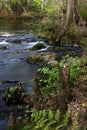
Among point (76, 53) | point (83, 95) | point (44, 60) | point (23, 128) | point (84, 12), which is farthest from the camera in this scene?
point (84, 12)

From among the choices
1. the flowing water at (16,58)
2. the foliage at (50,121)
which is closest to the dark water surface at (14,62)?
the flowing water at (16,58)

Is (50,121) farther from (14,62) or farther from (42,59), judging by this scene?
(14,62)

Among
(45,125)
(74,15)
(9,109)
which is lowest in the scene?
(9,109)

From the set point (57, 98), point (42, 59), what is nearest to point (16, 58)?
point (42, 59)

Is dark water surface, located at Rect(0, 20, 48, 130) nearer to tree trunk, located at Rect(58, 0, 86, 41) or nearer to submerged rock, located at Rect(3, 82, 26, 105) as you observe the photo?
submerged rock, located at Rect(3, 82, 26, 105)

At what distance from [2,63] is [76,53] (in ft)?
13.8

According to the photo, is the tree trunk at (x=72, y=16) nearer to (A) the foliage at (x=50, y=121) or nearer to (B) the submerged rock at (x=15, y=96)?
(B) the submerged rock at (x=15, y=96)

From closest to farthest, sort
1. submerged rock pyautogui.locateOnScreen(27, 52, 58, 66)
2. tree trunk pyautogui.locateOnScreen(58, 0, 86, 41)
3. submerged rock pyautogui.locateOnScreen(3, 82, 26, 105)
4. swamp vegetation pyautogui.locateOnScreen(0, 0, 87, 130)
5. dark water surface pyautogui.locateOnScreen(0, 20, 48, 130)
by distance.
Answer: swamp vegetation pyautogui.locateOnScreen(0, 0, 87, 130)
submerged rock pyautogui.locateOnScreen(3, 82, 26, 105)
dark water surface pyautogui.locateOnScreen(0, 20, 48, 130)
submerged rock pyautogui.locateOnScreen(27, 52, 58, 66)
tree trunk pyautogui.locateOnScreen(58, 0, 86, 41)

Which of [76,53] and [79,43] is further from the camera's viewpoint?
[79,43]

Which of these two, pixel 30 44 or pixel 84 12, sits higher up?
pixel 84 12

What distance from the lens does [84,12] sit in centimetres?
2317

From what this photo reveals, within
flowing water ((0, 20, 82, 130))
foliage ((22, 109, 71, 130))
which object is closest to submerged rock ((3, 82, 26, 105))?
flowing water ((0, 20, 82, 130))

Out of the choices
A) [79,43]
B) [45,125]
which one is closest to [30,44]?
[79,43]

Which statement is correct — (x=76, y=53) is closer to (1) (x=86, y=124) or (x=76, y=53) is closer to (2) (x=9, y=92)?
(2) (x=9, y=92)
